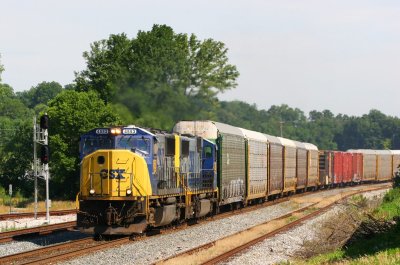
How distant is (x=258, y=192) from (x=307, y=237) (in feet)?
48.8

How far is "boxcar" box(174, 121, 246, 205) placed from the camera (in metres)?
31.0

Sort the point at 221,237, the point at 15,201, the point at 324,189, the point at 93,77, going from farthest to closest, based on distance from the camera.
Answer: the point at 93,77 < the point at 324,189 < the point at 15,201 < the point at 221,237

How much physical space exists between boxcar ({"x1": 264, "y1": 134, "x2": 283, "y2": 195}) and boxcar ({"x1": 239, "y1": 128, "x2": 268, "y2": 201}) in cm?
83

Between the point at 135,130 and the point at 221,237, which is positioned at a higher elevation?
the point at 135,130

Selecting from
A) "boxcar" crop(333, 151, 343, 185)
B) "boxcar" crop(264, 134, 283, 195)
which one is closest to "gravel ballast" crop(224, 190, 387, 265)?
"boxcar" crop(264, 134, 283, 195)

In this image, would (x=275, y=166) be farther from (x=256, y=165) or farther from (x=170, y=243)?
(x=170, y=243)

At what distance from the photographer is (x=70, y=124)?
56438 mm

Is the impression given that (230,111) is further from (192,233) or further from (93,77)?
(192,233)

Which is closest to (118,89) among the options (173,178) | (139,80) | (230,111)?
(139,80)

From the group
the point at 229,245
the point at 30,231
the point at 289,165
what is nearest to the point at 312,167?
the point at 289,165

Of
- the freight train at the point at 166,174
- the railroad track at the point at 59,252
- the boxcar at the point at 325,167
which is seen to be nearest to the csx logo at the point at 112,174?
the freight train at the point at 166,174

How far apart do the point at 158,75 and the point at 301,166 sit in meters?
12.7

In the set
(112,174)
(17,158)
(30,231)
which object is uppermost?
(112,174)

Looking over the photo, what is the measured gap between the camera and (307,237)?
78.8 feet
